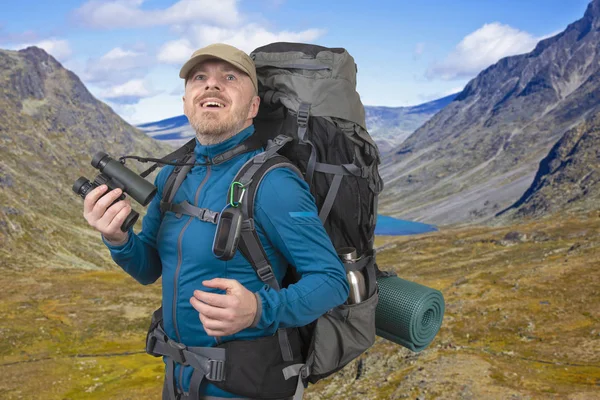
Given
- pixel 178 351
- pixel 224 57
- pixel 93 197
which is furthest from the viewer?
pixel 224 57

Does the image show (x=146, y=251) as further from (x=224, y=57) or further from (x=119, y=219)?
(x=224, y=57)

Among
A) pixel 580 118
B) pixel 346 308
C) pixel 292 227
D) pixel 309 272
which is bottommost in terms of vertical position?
pixel 346 308

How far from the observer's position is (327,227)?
4445 mm

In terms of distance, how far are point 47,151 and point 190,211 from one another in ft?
414

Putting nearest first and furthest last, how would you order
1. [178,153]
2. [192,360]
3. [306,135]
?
[192,360] < [306,135] < [178,153]

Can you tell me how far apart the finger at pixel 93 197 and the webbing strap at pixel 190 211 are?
1.96 feet

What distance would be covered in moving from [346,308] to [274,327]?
2.63 feet

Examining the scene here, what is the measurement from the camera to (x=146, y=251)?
4641 mm

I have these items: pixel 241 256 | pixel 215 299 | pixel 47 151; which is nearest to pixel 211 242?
pixel 241 256

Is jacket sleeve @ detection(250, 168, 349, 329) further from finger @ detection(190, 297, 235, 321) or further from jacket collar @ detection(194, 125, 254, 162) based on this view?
jacket collar @ detection(194, 125, 254, 162)

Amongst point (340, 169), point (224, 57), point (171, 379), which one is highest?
point (224, 57)

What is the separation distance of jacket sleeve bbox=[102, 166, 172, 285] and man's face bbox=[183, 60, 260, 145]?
0.76 m

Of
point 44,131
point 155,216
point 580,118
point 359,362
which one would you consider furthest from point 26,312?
point 580,118

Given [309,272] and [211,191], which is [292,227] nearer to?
[309,272]
